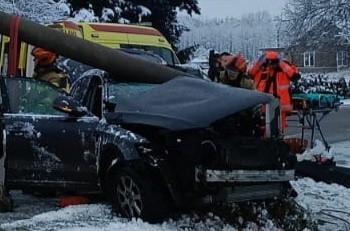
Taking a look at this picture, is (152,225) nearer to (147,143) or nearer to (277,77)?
(147,143)

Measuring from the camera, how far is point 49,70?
1008 centimetres

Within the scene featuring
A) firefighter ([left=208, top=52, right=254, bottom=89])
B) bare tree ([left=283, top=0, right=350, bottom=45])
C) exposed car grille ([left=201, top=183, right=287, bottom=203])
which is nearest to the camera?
exposed car grille ([left=201, top=183, right=287, bottom=203])

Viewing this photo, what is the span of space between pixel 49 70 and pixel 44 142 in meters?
2.51

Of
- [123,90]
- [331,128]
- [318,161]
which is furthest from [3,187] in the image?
[331,128]

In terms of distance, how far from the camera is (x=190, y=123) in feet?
21.4

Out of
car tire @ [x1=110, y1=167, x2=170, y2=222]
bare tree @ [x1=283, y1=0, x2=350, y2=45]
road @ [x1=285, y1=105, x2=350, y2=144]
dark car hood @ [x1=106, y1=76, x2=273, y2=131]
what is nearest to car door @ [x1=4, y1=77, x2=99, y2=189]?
dark car hood @ [x1=106, y1=76, x2=273, y2=131]

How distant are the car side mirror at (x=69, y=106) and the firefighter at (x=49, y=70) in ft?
7.61

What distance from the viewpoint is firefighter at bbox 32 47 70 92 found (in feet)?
32.7

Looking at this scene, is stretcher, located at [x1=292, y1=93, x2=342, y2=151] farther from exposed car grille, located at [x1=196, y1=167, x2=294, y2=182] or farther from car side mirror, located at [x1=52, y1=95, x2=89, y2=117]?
car side mirror, located at [x1=52, y1=95, x2=89, y2=117]

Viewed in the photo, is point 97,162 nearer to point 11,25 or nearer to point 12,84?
point 12,84

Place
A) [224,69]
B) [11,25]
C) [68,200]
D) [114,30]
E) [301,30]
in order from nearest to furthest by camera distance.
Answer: [68,200] → [11,25] → [224,69] → [114,30] → [301,30]

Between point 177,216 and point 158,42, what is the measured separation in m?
10.0

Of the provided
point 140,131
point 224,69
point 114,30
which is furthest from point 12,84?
point 114,30

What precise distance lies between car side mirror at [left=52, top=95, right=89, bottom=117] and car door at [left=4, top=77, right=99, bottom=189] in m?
0.07
